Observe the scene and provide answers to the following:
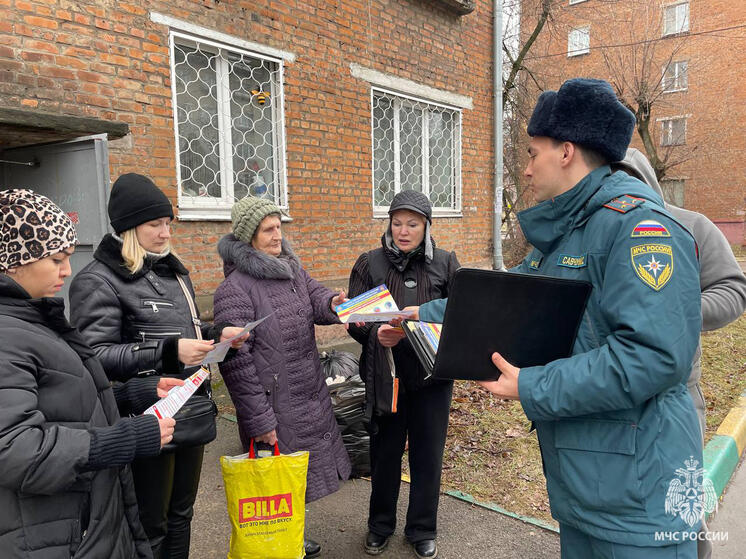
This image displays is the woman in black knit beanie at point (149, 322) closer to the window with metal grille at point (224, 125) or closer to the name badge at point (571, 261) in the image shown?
the name badge at point (571, 261)

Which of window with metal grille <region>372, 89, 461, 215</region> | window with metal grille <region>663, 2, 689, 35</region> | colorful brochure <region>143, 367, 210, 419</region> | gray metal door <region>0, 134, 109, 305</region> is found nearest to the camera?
colorful brochure <region>143, 367, 210, 419</region>

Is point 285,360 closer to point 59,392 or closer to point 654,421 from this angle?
point 59,392

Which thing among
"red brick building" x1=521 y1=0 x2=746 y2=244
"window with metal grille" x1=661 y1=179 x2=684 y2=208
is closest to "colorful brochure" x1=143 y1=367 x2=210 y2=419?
"red brick building" x1=521 y1=0 x2=746 y2=244

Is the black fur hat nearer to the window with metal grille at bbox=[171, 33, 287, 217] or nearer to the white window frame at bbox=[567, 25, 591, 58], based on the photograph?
the window with metal grille at bbox=[171, 33, 287, 217]

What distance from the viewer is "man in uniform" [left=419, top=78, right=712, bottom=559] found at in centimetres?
134

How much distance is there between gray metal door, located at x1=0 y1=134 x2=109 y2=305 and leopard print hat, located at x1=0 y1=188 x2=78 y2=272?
1908mm

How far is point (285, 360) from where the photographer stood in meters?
2.60

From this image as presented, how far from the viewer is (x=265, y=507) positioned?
2.34 meters

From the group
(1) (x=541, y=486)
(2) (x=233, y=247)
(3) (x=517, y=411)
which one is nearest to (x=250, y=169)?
(2) (x=233, y=247)

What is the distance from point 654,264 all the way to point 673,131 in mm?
22905

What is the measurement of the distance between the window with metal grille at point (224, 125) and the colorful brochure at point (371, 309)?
9.70ft

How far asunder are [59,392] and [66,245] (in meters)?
0.47

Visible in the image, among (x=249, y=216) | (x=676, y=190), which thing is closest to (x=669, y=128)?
(x=676, y=190)

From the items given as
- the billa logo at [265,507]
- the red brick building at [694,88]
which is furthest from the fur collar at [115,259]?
the red brick building at [694,88]
